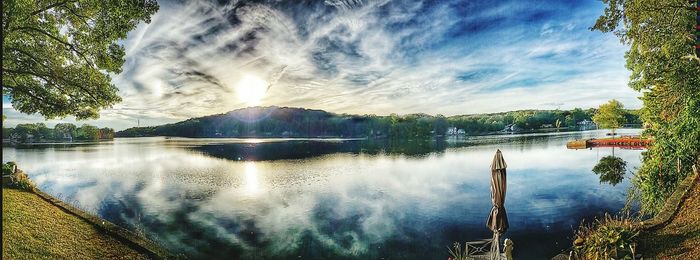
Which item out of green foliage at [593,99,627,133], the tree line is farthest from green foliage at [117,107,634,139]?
green foliage at [593,99,627,133]

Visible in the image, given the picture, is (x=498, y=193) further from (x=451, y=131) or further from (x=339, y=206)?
(x=451, y=131)

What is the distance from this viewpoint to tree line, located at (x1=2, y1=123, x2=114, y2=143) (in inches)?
3679

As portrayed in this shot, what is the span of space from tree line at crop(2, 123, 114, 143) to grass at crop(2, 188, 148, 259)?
4014 inches

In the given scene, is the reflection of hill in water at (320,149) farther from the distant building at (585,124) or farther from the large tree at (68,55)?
the distant building at (585,124)

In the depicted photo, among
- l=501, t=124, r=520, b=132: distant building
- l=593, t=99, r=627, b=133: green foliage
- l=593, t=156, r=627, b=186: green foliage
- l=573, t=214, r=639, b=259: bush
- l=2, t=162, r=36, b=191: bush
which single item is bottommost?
l=593, t=156, r=627, b=186: green foliage

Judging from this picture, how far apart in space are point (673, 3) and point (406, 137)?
11742 cm

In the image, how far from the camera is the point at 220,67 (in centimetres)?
2994

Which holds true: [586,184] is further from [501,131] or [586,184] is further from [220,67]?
[501,131]

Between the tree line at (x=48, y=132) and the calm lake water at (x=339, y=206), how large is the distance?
75.4 m

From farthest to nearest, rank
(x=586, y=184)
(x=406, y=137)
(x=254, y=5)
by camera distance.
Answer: (x=406, y=137) → (x=586, y=184) → (x=254, y=5)

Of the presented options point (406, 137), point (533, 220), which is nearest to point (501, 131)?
point (406, 137)

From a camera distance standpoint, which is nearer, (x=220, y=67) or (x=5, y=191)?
(x=5, y=191)

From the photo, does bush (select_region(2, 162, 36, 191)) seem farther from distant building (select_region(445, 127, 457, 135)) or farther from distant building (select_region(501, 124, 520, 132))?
distant building (select_region(501, 124, 520, 132))

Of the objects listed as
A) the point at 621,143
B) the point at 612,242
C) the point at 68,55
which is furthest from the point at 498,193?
the point at 621,143
